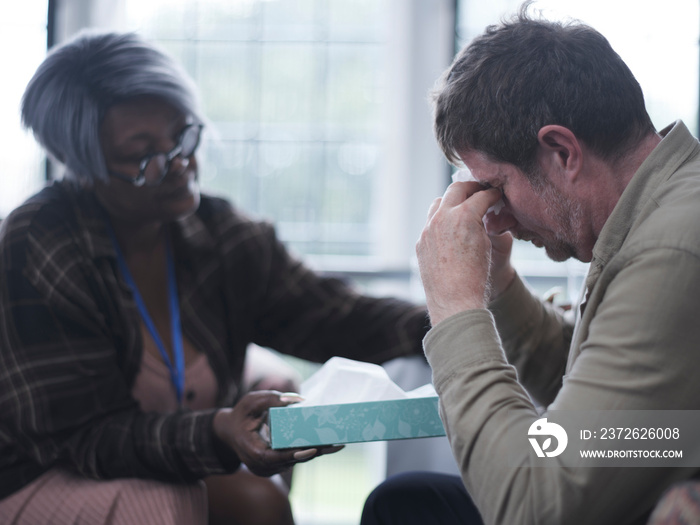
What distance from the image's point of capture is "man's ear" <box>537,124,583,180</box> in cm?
96

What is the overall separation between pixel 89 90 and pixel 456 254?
100cm

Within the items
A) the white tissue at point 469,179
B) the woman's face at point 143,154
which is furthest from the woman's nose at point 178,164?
the white tissue at point 469,179

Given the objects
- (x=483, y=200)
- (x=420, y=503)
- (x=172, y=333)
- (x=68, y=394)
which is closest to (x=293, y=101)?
(x=172, y=333)

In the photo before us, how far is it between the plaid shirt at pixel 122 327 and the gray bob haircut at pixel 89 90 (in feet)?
0.33

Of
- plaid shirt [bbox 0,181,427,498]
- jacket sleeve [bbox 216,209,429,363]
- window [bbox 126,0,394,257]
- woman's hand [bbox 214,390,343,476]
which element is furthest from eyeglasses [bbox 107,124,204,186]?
window [bbox 126,0,394,257]

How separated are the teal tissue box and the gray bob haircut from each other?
803 millimetres

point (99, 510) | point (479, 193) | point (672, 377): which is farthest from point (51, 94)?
point (672, 377)

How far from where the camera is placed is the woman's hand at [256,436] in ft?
3.78

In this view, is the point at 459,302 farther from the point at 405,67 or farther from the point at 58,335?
the point at 405,67

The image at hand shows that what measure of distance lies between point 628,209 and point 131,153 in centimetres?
107

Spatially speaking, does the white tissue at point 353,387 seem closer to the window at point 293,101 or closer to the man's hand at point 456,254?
the man's hand at point 456,254

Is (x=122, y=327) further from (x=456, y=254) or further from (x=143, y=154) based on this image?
(x=456, y=254)

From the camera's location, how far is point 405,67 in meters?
2.40

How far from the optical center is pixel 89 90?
1543mm
